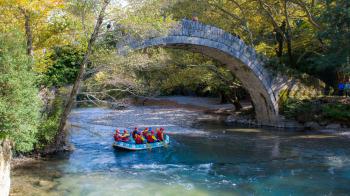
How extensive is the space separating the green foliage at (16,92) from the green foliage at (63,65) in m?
3.71

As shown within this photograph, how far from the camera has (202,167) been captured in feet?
44.4

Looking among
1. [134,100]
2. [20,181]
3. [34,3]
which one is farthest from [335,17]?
[134,100]

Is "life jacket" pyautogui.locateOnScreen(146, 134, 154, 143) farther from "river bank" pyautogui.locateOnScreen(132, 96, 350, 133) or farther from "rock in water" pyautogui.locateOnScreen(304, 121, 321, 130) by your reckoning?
"rock in water" pyautogui.locateOnScreen(304, 121, 321, 130)

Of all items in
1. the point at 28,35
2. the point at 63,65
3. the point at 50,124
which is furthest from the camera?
the point at 63,65

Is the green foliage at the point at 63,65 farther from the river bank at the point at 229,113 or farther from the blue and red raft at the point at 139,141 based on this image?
the river bank at the point at 229,113

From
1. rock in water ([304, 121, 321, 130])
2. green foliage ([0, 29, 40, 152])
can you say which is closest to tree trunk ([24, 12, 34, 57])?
green foliage ([0, 29, 40, 152])

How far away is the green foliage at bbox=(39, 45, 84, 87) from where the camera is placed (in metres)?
14.4

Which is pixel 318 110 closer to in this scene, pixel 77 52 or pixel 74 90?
pixel 77 52

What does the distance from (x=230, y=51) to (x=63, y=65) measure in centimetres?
845

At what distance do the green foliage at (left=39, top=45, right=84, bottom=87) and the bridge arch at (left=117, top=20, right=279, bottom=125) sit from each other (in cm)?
195

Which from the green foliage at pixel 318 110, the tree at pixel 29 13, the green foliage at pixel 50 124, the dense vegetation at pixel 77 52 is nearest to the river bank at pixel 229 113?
the green foliage at pixel 318 110

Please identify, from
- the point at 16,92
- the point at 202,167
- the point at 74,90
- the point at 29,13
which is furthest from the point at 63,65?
the point at 202,167

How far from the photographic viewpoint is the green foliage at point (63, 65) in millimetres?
14389

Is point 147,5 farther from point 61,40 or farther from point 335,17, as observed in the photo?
point 335,17
